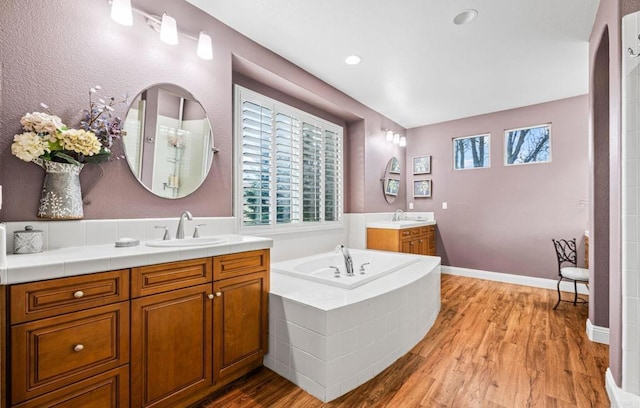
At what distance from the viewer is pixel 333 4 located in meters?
2.13

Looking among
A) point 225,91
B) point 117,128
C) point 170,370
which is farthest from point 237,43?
point 170,370

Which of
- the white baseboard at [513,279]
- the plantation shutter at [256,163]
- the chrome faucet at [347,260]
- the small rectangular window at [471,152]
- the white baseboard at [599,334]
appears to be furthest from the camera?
the small rectangular window at [471,152]

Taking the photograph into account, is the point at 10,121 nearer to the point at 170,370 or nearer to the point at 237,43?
the point at 170,370

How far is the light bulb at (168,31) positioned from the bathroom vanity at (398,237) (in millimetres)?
3136

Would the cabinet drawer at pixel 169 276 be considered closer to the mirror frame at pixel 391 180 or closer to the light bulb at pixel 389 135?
the mirror frame at pixel 391 180

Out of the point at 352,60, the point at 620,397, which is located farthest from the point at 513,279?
the point at 352,60

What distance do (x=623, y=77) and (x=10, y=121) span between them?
3.20 m

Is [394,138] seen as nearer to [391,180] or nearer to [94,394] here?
[391,180]

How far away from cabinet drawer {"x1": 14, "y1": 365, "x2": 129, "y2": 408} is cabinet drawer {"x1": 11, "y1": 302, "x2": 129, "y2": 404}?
25 mm

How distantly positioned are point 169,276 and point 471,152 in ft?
15.6

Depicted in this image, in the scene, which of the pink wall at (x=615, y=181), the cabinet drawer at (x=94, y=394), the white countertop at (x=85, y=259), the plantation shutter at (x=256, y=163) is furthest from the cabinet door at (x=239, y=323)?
the pink wall at (x=615, y=181)

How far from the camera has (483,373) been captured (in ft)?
6.46

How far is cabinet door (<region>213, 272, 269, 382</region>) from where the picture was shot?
5.60 ft

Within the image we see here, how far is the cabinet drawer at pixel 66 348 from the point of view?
41.9 inches
